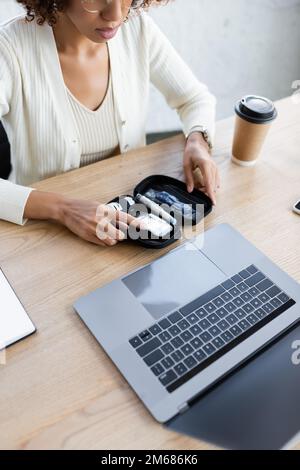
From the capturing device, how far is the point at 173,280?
673 mm

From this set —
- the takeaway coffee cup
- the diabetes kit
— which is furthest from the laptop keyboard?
the takeaway coffee cup

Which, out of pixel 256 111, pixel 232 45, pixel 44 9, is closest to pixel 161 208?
pixel 256 111

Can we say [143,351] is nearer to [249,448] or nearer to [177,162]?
[249,448]

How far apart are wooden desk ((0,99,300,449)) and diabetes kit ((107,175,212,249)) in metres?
0.03

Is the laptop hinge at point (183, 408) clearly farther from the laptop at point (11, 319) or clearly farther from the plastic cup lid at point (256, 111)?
the plastic cup lid at point (256, 111)

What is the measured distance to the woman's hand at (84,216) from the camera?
72 cm

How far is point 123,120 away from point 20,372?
0.70 meters

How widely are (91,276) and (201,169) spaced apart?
14.2 inches

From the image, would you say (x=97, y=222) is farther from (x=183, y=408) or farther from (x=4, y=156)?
(x=4, y=156)

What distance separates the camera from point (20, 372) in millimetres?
553

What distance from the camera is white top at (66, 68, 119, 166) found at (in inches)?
37.3

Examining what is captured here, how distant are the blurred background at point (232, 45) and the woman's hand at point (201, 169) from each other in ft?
2.97

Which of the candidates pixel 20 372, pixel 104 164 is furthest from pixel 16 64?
pixel 20 372

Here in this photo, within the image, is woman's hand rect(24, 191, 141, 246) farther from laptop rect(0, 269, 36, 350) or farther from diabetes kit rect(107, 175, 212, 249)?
laptop rect(0, 269, 36, 350)
